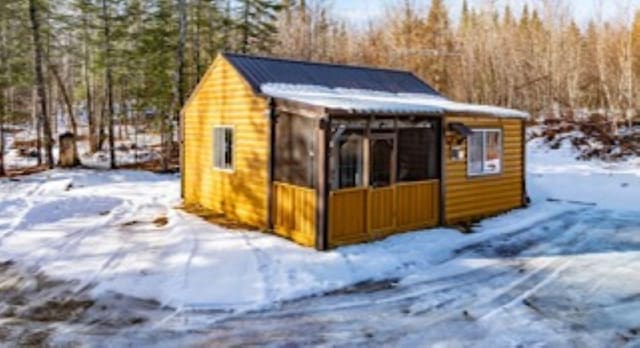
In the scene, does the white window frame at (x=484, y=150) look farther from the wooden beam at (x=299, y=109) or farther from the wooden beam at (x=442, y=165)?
the wooden beam at (x=299, y=109)

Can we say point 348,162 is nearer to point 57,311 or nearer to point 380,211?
point 380,211

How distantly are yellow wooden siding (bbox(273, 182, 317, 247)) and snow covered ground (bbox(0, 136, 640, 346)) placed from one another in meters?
0.32

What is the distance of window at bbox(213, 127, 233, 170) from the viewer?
11469 mm

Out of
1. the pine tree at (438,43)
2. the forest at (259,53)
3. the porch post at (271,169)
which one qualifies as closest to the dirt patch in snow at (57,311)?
the porch post at (271,169)

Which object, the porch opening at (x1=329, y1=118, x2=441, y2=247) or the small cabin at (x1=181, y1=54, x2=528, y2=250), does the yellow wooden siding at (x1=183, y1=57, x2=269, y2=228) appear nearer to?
the small cabin at (x1=181, y1=54, x2=528, y2=250)

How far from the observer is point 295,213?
9.31 metres

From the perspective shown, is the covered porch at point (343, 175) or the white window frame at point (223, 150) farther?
the white window frame at point (223, 150)

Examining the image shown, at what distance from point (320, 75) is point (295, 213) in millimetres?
4253

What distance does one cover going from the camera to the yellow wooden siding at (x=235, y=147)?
33.7ft

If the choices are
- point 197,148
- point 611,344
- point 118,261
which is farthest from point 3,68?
point 611,344

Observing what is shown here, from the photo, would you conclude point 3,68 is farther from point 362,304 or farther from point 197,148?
point 362,304

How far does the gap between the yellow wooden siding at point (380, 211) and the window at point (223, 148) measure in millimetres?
3269

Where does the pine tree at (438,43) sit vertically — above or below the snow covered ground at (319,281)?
above

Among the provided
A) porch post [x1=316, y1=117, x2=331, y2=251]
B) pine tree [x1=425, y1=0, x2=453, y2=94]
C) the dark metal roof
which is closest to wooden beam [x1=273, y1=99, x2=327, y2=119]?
porch post [x1=316, y1=117, x2=331, y2=251]
